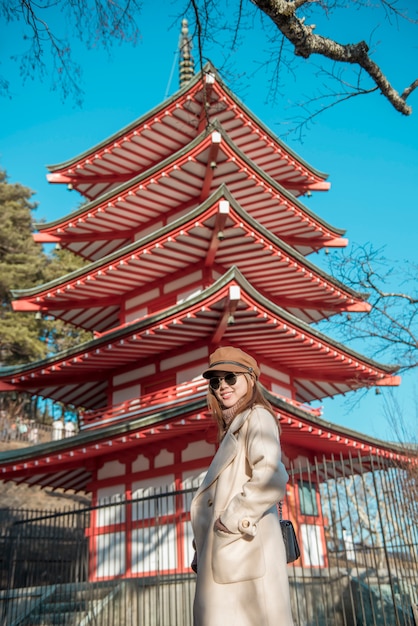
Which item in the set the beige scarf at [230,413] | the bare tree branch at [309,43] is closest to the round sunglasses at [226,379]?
the beige scarf at [230,413]

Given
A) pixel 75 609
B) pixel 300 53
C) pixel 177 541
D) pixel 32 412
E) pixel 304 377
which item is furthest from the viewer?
pixel 32 412

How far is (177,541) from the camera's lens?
454 inches

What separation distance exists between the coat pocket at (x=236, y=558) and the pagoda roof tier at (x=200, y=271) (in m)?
9.31

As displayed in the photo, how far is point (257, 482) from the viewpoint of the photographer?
289 cm

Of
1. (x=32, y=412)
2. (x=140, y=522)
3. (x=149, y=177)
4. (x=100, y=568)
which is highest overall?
(x=32, y=412)

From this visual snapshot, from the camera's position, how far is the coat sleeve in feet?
9.26

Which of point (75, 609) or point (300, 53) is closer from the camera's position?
point (300, 53)

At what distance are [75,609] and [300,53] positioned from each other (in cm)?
887

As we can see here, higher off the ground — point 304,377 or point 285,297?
point 285,297

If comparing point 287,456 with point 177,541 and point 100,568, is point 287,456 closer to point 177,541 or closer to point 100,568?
point 177,541

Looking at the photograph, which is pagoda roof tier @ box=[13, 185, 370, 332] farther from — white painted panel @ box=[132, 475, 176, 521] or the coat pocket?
the coat pocket

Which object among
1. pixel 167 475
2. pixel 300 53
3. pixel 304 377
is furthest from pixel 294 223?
pixel 300 53

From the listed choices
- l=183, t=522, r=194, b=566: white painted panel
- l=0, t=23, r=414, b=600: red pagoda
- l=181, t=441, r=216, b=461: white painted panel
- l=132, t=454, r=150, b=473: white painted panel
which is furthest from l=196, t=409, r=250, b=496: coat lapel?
l=132, t=454, r=150, b=473: white painted panel

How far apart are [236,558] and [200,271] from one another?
1093 centimetres
